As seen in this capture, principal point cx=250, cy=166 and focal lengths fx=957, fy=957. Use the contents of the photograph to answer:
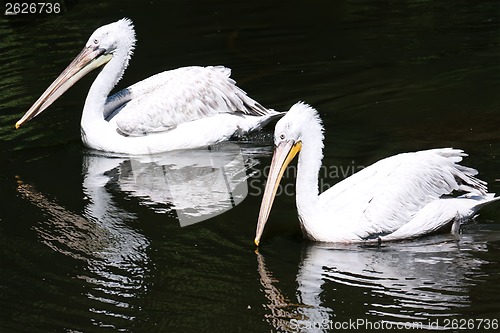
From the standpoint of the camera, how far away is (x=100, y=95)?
7867 millimetres

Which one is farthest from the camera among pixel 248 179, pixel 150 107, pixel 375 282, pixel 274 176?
pixel 150 107

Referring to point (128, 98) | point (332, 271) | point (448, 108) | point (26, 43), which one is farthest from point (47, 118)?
point (332, 271)

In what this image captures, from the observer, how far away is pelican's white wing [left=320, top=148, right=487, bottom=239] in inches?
219

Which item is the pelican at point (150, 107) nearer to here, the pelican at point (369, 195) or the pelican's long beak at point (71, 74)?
the pelican's long beak at point (71, 74)

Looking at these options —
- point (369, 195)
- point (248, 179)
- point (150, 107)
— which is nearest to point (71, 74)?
point (150, 107)

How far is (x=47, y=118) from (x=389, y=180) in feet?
12.5

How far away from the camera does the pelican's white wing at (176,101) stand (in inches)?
307

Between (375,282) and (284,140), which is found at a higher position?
(284,140)

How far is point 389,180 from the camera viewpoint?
18.8 feet

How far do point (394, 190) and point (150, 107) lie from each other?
280 centimetres

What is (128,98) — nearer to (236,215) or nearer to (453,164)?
(236,215)

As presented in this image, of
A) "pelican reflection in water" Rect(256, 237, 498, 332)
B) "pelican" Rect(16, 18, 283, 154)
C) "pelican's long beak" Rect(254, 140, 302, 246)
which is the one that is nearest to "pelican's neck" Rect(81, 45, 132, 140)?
"pelican" Rect(16, 18, 283, 154)

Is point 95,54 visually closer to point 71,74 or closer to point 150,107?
point 71,74

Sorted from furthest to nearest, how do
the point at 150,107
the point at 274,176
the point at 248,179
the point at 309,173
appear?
the point at 150,107, the point at 248,179, the point at 309,173, the point at 274,176
